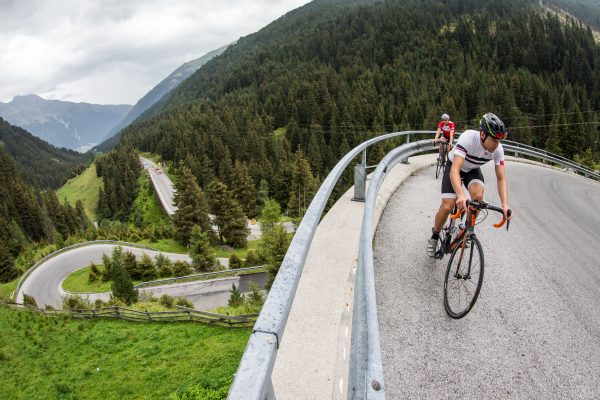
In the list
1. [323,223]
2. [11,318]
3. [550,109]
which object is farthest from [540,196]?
[550,109]

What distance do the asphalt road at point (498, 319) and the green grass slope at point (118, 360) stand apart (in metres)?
7.87

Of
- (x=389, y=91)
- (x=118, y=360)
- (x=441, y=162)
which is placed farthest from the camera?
(x=389, y=91)

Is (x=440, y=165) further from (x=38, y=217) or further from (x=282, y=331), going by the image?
(x=38, y=217)

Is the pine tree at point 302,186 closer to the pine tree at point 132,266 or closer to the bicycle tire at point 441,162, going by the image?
the pine tree at point 132,266

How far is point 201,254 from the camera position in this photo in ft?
153

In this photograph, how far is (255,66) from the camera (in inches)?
6988

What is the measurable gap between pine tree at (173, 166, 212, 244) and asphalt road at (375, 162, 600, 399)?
172 feet

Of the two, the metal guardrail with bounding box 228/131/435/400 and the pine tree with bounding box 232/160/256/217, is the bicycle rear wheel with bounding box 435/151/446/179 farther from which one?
the pine tree with bounding box 232/160/256/217

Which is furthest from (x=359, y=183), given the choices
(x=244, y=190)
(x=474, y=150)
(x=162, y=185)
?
(x=162, y=185)

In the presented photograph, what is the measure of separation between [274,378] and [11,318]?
109ft

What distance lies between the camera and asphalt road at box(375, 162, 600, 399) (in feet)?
11.1

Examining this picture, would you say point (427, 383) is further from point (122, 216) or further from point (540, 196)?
point (122, 216)

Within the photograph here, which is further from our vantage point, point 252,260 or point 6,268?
point 6,268

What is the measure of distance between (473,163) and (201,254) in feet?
146
